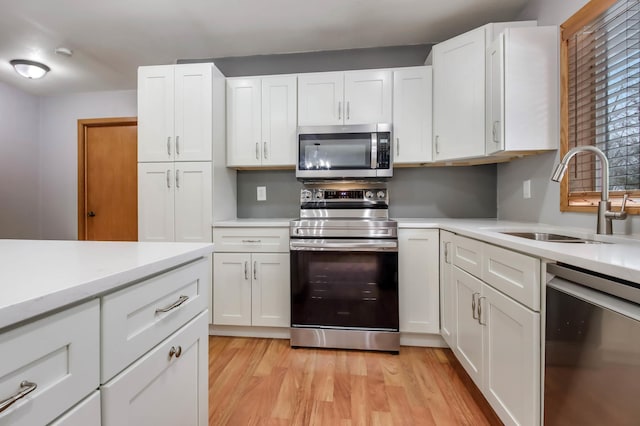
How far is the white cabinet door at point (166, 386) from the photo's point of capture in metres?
0.63

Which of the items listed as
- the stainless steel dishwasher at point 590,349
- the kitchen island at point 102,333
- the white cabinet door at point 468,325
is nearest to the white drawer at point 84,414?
the kitchen island at point 102,333

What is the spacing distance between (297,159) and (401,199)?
1.01 meters

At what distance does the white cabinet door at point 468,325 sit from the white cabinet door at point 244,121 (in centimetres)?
179

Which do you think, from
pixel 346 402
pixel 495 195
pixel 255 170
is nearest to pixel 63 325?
pixel 346 402

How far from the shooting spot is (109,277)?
0.60 metres

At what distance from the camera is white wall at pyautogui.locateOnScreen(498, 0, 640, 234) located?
152cm

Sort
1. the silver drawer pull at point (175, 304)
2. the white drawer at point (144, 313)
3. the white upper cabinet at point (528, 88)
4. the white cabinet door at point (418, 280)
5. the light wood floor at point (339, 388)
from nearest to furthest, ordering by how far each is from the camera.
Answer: the white drawer at point (144, 313), the silver drawer pull at point (175, 304), the light wood floor at point (339, 388), the white upper cabinet at point (528, 88), the white cabinet door at point (418, 280)

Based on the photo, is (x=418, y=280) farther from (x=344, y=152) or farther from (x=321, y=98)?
(x=321, y=98)

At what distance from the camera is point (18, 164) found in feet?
11.3

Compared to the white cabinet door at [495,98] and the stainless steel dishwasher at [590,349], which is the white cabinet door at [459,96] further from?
the stainless steel dishwasher at [590,349]

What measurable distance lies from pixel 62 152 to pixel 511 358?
4.83m

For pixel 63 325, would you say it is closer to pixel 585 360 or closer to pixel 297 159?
pixel 585 360

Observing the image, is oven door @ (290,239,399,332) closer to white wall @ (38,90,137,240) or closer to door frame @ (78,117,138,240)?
door frame @ (78,117,138,240)

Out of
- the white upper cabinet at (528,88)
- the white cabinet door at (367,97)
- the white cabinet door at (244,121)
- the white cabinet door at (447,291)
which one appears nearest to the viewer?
the white upper cabinet at (528,88)
